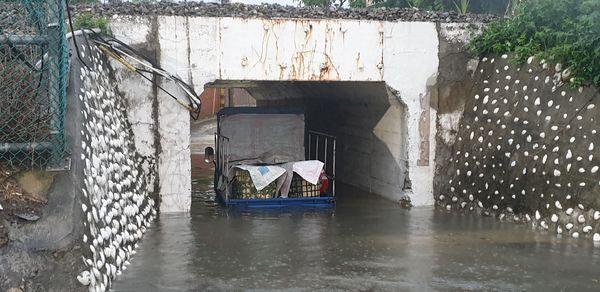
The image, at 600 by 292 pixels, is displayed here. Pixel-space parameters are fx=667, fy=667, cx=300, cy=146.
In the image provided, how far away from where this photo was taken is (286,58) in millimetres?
12414

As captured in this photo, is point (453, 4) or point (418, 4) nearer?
point (418, 4)

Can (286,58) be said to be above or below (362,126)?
above

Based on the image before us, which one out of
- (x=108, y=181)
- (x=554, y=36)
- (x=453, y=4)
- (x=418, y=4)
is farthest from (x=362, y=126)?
(x=453, y=4)

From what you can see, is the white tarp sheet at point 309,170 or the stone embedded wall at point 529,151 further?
the white tarp sheet at point 309,170

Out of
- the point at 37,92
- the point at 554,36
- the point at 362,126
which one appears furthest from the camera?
the point at 362,126

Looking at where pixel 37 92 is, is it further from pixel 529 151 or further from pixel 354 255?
pixel 529 151

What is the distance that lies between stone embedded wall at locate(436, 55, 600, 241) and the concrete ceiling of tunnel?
6.61 feet

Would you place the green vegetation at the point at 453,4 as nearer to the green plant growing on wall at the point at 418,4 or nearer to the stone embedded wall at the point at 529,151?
the green plant growing on wall at the point at 418,4

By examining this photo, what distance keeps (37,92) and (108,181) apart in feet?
6.31

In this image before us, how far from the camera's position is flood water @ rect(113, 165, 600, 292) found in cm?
775

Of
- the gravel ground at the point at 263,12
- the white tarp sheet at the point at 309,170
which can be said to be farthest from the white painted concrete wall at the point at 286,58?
the white tarp sheet at the point at 309,170

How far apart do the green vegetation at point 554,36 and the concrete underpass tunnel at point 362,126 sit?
2203 mm

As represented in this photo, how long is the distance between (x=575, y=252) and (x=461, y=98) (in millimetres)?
4795

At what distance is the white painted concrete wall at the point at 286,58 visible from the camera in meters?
12.0
